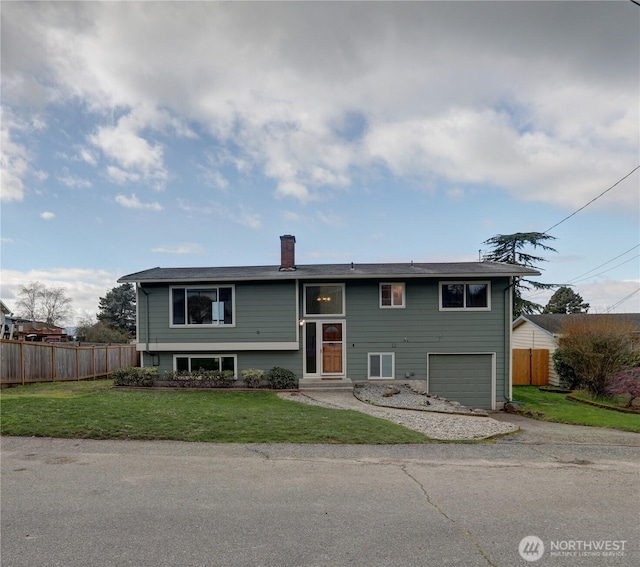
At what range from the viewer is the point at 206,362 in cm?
1488

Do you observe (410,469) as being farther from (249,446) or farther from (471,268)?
(471,268)

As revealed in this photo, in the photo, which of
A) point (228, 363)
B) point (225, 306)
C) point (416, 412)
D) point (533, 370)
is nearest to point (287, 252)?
point (225, 306)

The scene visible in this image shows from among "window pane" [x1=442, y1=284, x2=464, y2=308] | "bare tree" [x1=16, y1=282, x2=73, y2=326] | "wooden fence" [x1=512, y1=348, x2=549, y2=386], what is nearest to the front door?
"window pane" [x1=442, y1=284, x2=464, y2=308]

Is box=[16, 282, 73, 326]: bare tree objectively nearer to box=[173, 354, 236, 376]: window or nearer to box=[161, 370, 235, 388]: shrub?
box=[173, 354, 236, 376]: window

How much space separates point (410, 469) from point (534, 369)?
18.5 metres

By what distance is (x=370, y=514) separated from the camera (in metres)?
3.91

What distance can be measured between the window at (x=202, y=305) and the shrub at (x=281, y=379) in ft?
8.44

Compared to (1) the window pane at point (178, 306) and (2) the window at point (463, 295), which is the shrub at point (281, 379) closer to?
(1) the window pane at point (178, 306)

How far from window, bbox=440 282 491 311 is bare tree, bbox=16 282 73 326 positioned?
59233 mm

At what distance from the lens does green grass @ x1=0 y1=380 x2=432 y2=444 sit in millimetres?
6863

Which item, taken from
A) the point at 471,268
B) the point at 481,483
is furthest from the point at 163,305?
the point at 481,483

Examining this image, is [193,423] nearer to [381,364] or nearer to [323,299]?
[323,299]

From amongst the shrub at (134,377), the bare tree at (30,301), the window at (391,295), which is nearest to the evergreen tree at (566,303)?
the window at (391,295)

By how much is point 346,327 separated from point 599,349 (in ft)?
32.2
